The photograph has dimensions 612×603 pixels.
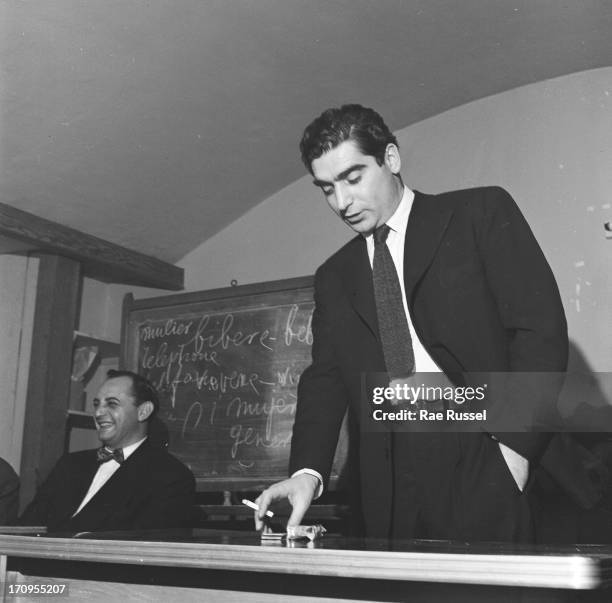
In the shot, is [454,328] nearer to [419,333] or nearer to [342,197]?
[419,333]

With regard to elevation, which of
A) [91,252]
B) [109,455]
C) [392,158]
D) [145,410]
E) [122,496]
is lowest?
[122,496]

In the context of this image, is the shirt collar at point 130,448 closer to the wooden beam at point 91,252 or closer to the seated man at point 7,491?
the seated man at point 7,491

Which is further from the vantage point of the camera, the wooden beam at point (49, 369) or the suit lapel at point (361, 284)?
the wooden beam at point (49, 369)

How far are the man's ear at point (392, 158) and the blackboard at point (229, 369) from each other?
1657 mm

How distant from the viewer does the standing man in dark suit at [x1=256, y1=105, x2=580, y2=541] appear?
1.41 metres

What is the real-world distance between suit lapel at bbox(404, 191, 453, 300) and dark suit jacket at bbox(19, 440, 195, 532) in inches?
57.7

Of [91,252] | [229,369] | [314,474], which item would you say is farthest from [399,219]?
[91,252]

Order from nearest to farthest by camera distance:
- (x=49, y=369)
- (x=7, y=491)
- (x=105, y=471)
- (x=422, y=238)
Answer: (x=422, y=238), (x=7, y=491), (x=105, y=471), (x=49, y=369)

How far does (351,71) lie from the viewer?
314cm

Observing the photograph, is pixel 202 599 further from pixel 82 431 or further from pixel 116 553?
pixel 82 431

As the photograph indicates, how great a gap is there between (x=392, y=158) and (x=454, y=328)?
0.39 metres

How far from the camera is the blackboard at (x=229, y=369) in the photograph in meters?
3.41

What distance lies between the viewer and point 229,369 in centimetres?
357
